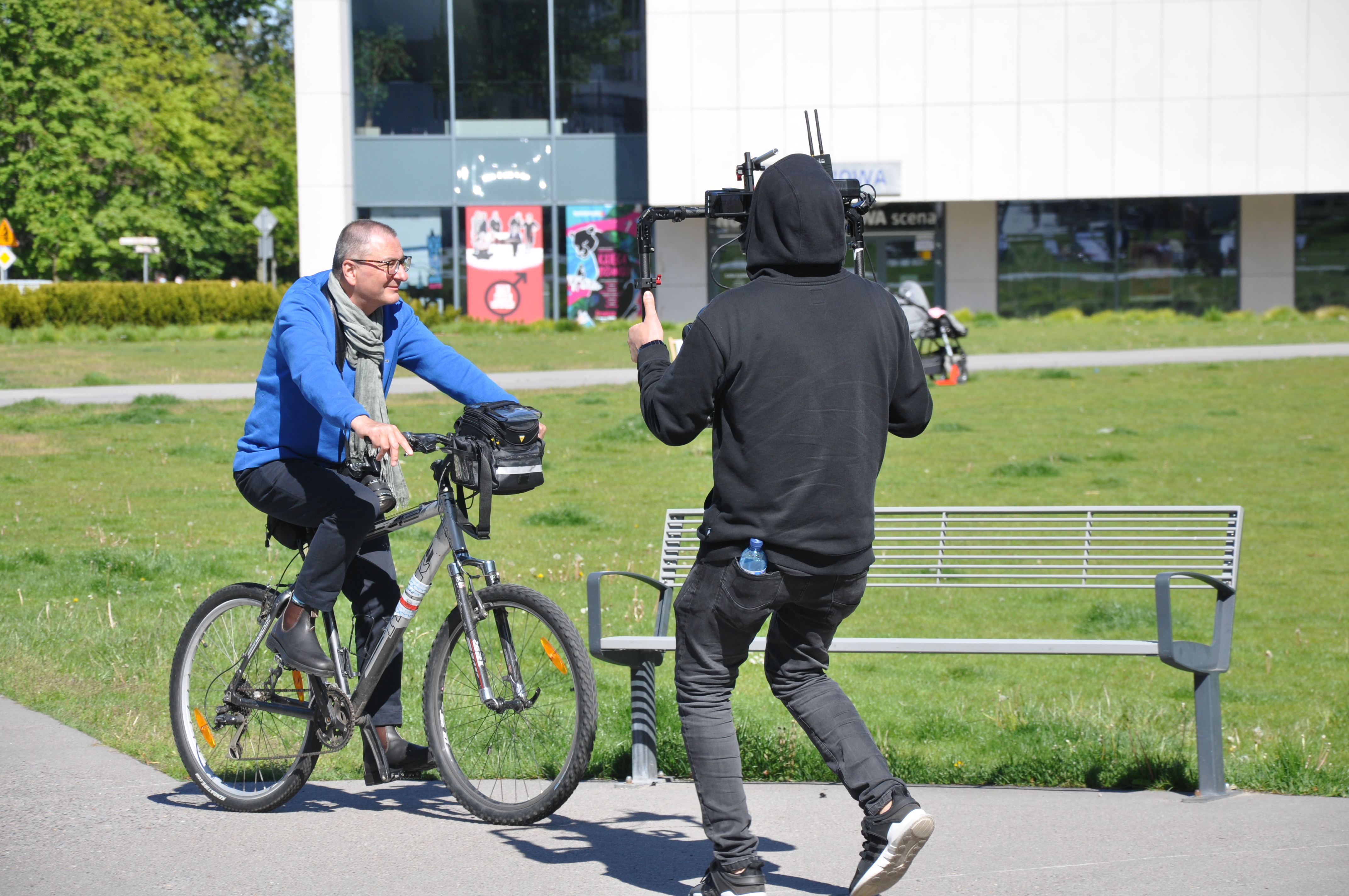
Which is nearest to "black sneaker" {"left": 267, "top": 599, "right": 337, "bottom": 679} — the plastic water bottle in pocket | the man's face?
the man's face

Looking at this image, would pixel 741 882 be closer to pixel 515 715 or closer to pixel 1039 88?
pixel 515 715

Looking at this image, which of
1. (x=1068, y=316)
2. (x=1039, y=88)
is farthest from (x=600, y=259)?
(x=1068, y=316)

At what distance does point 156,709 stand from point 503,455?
2.51 metres

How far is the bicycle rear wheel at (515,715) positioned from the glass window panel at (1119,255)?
38044 mm

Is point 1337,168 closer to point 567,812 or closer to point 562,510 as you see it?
point 562,510

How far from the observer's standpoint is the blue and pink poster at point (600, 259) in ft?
129

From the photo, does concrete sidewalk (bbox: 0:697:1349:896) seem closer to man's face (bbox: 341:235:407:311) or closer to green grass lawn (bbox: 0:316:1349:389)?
man's face (bbox: 341:235:407:311)

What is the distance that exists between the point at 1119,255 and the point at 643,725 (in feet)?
126

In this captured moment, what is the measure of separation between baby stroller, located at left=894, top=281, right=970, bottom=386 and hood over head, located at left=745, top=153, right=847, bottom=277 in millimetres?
15960

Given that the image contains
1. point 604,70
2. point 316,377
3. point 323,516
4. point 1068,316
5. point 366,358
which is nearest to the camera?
point 316,377

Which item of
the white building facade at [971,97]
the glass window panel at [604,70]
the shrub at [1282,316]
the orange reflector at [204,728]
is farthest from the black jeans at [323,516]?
the shrub at [1282,316]

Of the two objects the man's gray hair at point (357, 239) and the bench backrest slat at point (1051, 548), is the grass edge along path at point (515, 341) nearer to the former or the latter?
the bench backrest slat at point (1051, 548)

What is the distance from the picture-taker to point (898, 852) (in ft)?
11.6

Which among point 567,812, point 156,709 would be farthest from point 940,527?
point 156,709
